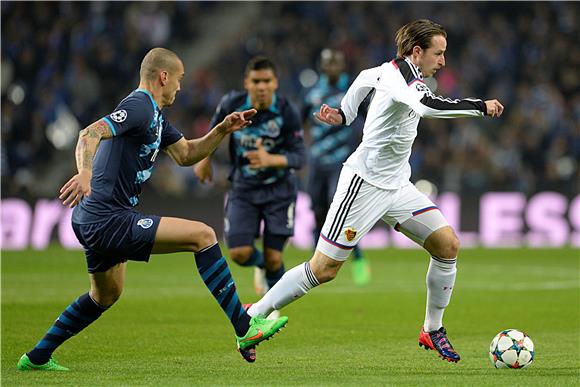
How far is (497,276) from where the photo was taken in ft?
49.6

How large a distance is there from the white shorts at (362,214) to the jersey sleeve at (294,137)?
2721 millimetres

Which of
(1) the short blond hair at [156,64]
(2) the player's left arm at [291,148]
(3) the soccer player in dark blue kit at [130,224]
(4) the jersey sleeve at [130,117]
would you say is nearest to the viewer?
(4) the jersey sleeve at [130,117]

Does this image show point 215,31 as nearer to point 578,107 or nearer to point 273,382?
point 578,107

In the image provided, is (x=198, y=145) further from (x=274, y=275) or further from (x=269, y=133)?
(x=274, y=275)

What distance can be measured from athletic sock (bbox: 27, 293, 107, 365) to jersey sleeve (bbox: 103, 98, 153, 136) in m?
1.28

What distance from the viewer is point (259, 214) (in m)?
10.7

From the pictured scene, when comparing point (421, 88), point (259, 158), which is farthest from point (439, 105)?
point (259, 158)

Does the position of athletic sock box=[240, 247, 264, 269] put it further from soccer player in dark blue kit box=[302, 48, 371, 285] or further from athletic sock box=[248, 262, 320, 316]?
soccer player in dark blue kit box=[302, 48, 371, 285]

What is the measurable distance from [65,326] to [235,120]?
1799 millimetres

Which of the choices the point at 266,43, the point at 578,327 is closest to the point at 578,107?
the point at 266,43

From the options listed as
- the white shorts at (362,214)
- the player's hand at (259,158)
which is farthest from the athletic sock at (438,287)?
the player's hand at (259,158)

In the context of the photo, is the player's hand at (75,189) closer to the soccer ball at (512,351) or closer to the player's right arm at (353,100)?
the player's right arm at (353,100)

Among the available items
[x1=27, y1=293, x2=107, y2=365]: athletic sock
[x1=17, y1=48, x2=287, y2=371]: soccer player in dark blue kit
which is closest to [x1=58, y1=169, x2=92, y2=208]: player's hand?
[x1=17, y1=48, x2=287, y2=371]: soccer player in dark blue kit

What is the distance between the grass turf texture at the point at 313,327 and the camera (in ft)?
23.5
